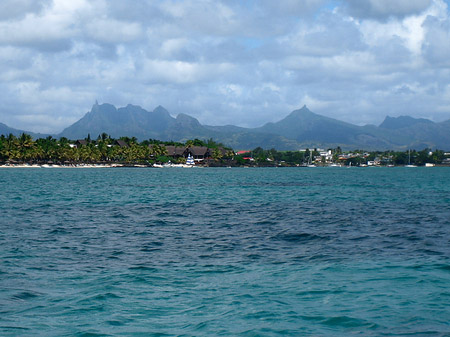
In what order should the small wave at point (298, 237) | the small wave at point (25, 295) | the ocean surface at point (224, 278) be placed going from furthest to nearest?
1. the small wave at point (298, 237)
2. the small wave at point (25, 295)
3. the ocean surface at point (224, 278)

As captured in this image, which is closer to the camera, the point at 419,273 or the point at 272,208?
the point at 419,273

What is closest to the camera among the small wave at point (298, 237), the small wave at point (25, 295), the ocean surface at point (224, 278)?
the ocean surface at point (224, 278)

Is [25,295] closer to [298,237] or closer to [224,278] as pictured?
[224,278]

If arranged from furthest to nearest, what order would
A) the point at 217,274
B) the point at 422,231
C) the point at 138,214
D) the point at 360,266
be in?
1. the point at 138,214
2. the point at 422,231
3. the point at 360,266
4. the point at 217,274

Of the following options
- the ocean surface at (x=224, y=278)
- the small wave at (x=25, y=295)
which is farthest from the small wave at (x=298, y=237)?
the small wave at (x=25, y=295)

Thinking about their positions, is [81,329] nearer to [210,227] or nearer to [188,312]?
[188,312]

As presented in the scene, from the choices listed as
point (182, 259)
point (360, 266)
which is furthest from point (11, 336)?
point (360, 266)

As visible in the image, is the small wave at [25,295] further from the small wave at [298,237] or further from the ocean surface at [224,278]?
the small wave at [298,237]

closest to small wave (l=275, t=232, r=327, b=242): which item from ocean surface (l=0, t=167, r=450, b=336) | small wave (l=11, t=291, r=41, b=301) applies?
ocean surface (l=0, t=167, r=450, b=336)

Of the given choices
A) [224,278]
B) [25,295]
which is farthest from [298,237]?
[25,295]

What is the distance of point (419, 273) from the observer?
16.2 meters

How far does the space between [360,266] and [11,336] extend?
11832 millimetres

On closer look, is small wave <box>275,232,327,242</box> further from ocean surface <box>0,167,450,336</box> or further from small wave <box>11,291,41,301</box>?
small wave <box>11,291,41,301</box>

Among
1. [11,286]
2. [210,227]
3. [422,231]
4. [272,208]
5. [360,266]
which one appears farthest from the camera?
[272,208]
